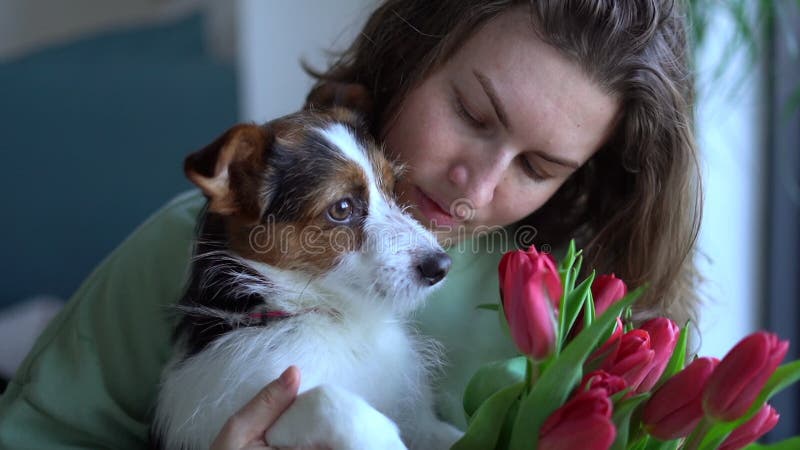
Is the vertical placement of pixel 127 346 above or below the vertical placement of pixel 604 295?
below

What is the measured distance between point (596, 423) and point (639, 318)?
664 mm

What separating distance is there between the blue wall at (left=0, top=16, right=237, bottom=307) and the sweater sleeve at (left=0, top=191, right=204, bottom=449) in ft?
6.29

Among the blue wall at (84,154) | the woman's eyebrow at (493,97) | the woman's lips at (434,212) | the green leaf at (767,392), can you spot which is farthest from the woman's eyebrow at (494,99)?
the blue wall at (84,154)

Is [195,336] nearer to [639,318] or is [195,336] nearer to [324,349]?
[324,349]

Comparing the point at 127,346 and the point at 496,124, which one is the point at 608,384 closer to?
the point at 496,124

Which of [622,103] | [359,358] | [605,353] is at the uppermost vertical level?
A: [622,103]

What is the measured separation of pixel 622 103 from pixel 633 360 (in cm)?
60

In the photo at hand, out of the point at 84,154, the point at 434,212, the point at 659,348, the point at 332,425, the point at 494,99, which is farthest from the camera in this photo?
the point at 84,154

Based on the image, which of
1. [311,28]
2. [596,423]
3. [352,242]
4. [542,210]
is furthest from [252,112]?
[596,423]

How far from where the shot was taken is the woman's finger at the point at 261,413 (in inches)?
34.6

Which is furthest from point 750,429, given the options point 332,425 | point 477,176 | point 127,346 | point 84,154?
point 84,154

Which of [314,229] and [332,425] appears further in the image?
[314,229]

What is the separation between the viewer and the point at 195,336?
3.50ft

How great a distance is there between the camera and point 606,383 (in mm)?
636
